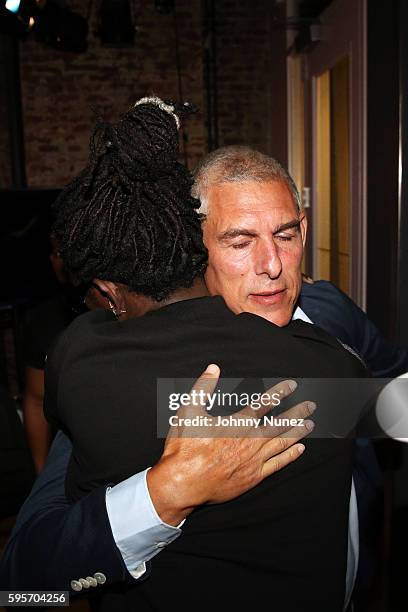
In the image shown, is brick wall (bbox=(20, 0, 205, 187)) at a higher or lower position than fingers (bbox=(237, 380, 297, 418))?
higher

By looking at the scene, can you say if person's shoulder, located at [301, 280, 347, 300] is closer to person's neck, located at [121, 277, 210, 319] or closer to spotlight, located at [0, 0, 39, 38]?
person's neck, located at [121, 277, 210, 319]

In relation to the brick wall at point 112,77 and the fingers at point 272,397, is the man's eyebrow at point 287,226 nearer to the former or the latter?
the fingers at point 272,397

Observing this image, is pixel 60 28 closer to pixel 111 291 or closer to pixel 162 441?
pixel 111 291

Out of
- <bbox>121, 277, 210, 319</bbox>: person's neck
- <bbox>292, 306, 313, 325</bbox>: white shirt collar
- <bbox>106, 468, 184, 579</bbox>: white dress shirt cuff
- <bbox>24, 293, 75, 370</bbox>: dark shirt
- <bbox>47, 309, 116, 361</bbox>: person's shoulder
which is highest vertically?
<bbox>121, 277, 210, 319</bbox>: person's neck

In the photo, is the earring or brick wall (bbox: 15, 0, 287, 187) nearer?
the earring

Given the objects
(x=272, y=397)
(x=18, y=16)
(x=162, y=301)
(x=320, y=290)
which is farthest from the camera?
(x=18, y=16)

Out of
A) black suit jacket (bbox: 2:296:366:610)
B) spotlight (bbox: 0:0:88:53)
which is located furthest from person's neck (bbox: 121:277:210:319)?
spotlight (bbox: 0:0:88:53)

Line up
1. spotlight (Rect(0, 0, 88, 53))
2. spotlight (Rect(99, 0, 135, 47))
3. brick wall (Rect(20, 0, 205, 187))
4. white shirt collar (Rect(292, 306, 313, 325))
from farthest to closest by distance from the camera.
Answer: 1. brick wall (Rect(20, 0, 205, 187))
2. spotlight (Rect(99, 0, 135, 47))
3. spotlight (Rect(0, 0, 88, 53))
4. white shirt collar (Rect(292, 306, 313, 325))

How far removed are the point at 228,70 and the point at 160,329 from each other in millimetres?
5308

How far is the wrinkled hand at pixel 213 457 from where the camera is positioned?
88 cm

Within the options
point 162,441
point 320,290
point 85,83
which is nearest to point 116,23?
point 85,83

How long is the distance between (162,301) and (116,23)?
442cm

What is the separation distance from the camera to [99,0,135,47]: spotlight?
4734 millimetres

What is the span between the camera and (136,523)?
90cm
